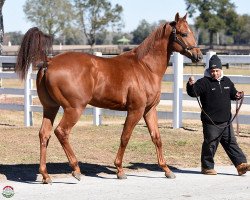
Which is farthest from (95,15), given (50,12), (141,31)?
(141,31)

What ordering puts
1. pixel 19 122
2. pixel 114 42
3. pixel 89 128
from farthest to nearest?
pixel 114 42, pixel 19 122, pixel 89 128

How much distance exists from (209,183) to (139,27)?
153561 mm

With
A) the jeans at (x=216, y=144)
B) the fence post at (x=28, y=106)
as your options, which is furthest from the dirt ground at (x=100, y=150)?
the fence post at (x=28, y=106)

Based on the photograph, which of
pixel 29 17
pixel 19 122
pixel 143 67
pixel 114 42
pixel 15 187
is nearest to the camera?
pixel 15 187

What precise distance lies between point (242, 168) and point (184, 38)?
6.99 ft

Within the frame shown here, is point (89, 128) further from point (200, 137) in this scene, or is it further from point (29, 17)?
point (29, 17)

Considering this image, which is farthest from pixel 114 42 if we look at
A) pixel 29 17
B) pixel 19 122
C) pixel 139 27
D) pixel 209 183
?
pixel 209 183

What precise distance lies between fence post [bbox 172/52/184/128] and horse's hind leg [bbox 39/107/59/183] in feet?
19.6

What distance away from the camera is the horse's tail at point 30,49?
33.0 feet

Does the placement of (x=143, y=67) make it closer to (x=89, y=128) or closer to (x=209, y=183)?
(x=209, y=183)

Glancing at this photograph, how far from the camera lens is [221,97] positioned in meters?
10.5

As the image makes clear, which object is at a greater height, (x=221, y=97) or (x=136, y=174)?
(x=221, y=97)

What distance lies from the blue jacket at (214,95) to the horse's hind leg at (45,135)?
2.12 metres

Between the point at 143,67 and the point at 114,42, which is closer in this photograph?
the point at 143,67
